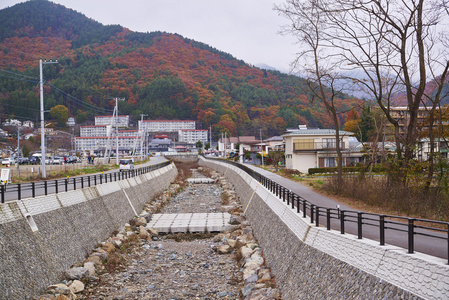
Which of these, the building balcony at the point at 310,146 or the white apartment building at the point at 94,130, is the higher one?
the white apartment building at the point at 94,130

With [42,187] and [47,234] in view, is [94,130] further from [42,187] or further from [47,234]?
[47,234]

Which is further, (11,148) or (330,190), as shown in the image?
(11,148)

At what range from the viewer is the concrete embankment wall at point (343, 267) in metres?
6.28

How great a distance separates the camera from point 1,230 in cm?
1119

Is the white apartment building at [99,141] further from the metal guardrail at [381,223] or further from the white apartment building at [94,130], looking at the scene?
the metal guardrail at [381,223]

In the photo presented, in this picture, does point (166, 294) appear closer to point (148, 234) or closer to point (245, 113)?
point (148, 234)

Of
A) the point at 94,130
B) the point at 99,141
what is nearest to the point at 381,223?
the point at 99,141

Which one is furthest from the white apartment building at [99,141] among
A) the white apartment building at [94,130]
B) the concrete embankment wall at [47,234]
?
the concrete embankment wall at [47,234]

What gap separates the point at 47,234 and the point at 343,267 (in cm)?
1009

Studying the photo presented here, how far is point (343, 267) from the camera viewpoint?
27.8 ft

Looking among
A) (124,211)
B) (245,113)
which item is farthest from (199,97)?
(124,211)

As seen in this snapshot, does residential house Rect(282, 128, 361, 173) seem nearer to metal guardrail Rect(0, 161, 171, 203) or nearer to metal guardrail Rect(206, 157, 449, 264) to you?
metal guardrail Rect(0, 161, 171, 203)

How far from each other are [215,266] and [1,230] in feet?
28.4

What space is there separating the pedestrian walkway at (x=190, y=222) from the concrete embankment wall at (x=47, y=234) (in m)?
3.21
